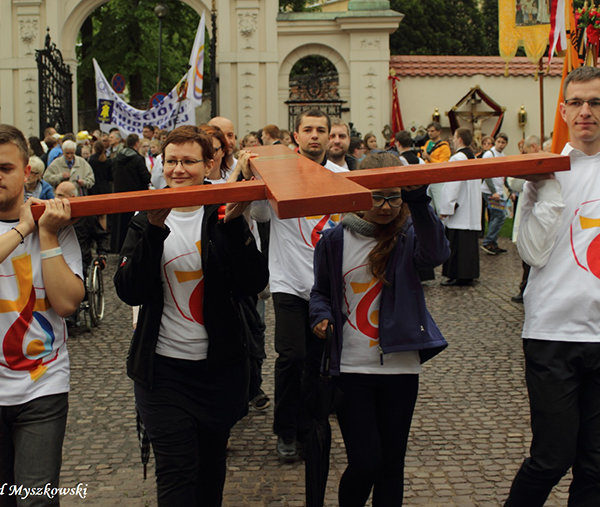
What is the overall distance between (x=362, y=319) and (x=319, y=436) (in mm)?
547

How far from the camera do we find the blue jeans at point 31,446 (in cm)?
296

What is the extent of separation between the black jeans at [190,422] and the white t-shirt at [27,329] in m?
0.41

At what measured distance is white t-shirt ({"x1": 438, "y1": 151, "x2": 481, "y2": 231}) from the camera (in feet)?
36.8

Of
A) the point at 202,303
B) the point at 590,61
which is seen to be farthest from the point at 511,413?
the point at 590,61

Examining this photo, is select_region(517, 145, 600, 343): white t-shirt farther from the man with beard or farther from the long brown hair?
the man with beard

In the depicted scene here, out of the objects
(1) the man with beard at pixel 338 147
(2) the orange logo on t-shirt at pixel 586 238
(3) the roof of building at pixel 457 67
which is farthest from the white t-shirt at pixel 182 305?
(3) the roof of building at pixel 457 67

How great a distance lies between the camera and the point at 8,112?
2362cm

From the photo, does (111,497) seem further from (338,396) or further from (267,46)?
(267,46)

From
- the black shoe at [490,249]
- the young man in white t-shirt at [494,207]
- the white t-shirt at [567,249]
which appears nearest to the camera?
the white t-shirt at [567,249]

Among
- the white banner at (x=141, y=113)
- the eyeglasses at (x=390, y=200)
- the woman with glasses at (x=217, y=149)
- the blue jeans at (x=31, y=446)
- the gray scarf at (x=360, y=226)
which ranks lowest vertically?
the blue jeans at (x=31, y=446)

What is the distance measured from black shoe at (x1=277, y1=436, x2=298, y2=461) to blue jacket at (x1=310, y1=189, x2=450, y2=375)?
1.59 m

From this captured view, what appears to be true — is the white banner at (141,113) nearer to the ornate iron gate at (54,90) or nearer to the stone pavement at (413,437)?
the ornate iron gate at (54,90)

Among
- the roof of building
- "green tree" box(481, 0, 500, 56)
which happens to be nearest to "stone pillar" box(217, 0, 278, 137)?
the roof of building

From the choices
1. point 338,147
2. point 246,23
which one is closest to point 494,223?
point 338,147
